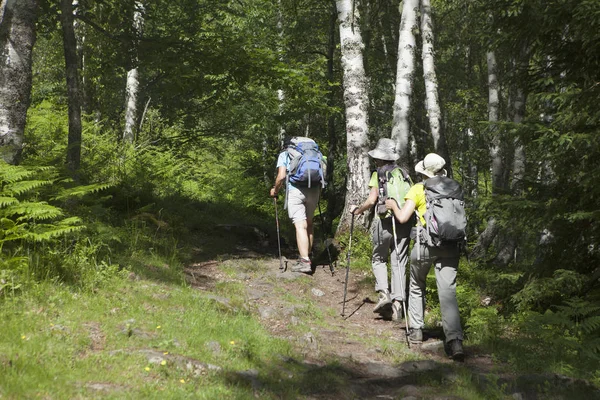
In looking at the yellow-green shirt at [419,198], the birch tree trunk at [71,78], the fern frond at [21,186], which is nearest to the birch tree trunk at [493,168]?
the yellow-green shirt at [419,198]

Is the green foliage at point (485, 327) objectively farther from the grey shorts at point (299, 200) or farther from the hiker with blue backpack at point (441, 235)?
the grey shorts at point (299, 200)

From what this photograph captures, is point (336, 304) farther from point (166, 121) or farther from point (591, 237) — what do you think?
point (166, 121)

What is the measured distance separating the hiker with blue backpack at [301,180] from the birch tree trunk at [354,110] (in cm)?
183

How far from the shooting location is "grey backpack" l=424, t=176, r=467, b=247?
6.01 meters

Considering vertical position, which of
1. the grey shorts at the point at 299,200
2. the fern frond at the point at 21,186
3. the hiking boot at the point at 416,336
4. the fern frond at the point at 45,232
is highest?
the fern frond at the point at 21,186

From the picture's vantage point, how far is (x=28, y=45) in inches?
280

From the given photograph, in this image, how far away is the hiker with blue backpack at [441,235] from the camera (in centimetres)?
603

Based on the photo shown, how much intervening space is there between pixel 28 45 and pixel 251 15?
53.4 feet

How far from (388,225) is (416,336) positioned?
5.57 feet

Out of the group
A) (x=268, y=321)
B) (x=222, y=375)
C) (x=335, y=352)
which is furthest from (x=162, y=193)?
(x=222, y=375)

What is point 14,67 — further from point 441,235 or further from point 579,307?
point 579,307

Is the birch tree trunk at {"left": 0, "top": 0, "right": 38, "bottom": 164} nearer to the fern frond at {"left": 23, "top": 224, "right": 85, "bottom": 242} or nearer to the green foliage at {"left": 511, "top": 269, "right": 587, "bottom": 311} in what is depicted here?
the fern frond at {"left": 23, "top": 224, "right": 85, "bottom": 242}

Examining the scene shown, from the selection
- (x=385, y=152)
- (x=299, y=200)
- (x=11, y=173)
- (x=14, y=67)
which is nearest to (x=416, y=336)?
(x=385, y=152)

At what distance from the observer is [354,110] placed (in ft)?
37.2
